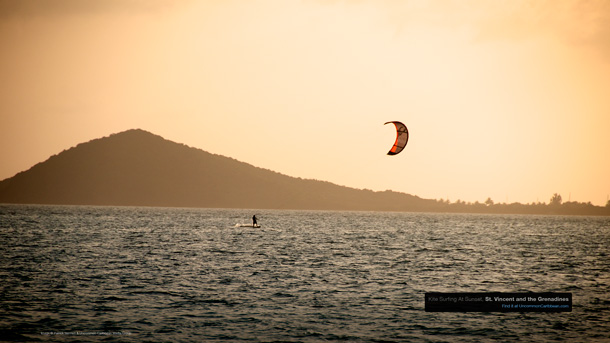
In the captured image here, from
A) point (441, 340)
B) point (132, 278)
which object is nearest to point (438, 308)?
point (441, 340)

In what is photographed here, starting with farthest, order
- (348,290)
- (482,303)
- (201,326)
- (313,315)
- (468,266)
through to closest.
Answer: (468,266), (348,290), (482,303), (313,315), (201,326)

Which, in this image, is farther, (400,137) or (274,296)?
(400,137)

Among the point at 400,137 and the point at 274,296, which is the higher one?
the point at 400,137

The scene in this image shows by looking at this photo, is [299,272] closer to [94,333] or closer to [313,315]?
[313,315]

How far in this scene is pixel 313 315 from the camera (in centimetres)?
2945

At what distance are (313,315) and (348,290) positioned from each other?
8.20m

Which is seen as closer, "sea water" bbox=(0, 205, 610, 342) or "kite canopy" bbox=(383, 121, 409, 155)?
"sea water" bbox=(0, 205, 610, 342)

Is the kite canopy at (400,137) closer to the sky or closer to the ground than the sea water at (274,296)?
closer to the sky

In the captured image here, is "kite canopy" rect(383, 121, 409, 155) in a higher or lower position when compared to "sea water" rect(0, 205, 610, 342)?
higher

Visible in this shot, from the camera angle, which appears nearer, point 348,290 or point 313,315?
point 313,315

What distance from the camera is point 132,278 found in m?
41.1

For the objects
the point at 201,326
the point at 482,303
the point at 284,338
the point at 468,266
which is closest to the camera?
the point at 284,338

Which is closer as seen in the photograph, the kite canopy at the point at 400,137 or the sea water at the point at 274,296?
the sea water at the point at 274,296

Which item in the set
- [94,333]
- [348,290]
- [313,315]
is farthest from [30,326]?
[348,290]
